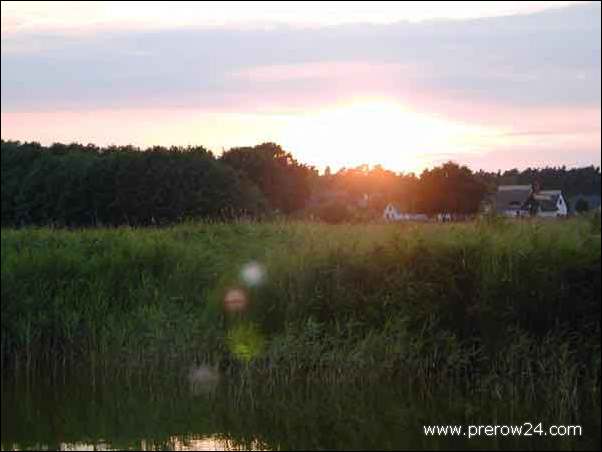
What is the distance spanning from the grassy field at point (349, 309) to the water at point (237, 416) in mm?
498

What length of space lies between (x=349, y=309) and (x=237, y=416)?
2.79 metres

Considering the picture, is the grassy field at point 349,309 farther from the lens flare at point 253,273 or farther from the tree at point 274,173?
the tree at point 274,173

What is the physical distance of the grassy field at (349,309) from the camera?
11.6 meters

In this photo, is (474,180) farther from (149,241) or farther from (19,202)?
(149,241)

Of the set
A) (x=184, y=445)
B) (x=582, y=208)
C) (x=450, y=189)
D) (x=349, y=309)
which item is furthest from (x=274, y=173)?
(x=184, y=445)

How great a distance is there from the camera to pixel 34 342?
13203 mm

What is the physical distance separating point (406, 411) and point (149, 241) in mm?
6471

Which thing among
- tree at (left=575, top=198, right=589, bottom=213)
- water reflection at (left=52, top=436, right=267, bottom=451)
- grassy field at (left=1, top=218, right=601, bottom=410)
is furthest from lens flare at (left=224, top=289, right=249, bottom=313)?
tree at (left=575, top=198, right=589, bottom=213)

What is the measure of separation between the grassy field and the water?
498 millimetres

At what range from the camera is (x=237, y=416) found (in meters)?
10.6

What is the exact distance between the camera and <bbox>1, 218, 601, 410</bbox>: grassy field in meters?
11.6

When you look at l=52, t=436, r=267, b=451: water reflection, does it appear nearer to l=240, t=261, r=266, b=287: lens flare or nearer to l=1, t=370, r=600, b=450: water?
l=1, t=370, r=600, b=450: water

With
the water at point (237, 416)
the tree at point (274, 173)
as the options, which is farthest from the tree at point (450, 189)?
the water at point (237, 416)

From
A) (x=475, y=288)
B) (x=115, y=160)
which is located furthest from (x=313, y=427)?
(x=115, y=160)
